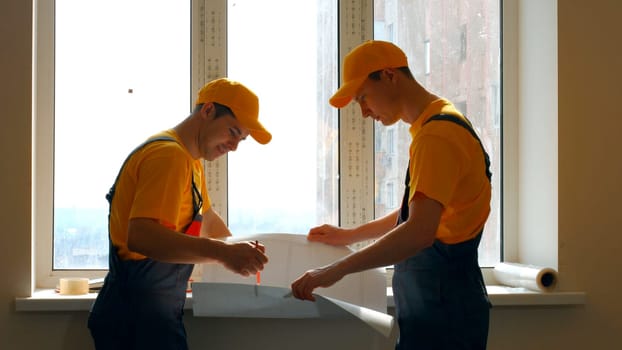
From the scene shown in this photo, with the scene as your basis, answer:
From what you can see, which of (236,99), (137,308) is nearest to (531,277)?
A: (236,99)

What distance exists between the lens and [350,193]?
2.79 meters

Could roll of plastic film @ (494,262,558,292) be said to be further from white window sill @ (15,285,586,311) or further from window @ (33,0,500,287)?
window @ (33,0,500,287)

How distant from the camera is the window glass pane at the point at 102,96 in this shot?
268 cm

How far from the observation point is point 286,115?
9.20 ft

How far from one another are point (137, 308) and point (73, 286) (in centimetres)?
72

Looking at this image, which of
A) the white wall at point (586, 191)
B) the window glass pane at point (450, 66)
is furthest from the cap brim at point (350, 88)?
the white wall at point (586, 191)

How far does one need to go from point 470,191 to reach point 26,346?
1.52m

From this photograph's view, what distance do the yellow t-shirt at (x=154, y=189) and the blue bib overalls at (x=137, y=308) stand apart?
4cm

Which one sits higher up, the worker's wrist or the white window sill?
the worker's wrist

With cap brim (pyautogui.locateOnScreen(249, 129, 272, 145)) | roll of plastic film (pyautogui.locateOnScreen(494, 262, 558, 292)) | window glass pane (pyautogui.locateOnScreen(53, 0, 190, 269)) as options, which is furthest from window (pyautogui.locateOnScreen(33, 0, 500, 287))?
cap brim (pyautogui.locateOnScreen(249, 129, 272, 145))

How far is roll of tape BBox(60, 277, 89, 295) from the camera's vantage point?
244 centimetres

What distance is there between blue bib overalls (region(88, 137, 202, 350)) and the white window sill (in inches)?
19.2

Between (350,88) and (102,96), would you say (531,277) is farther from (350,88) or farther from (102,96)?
(102,96)

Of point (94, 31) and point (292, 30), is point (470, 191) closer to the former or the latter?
point (292, 30)
